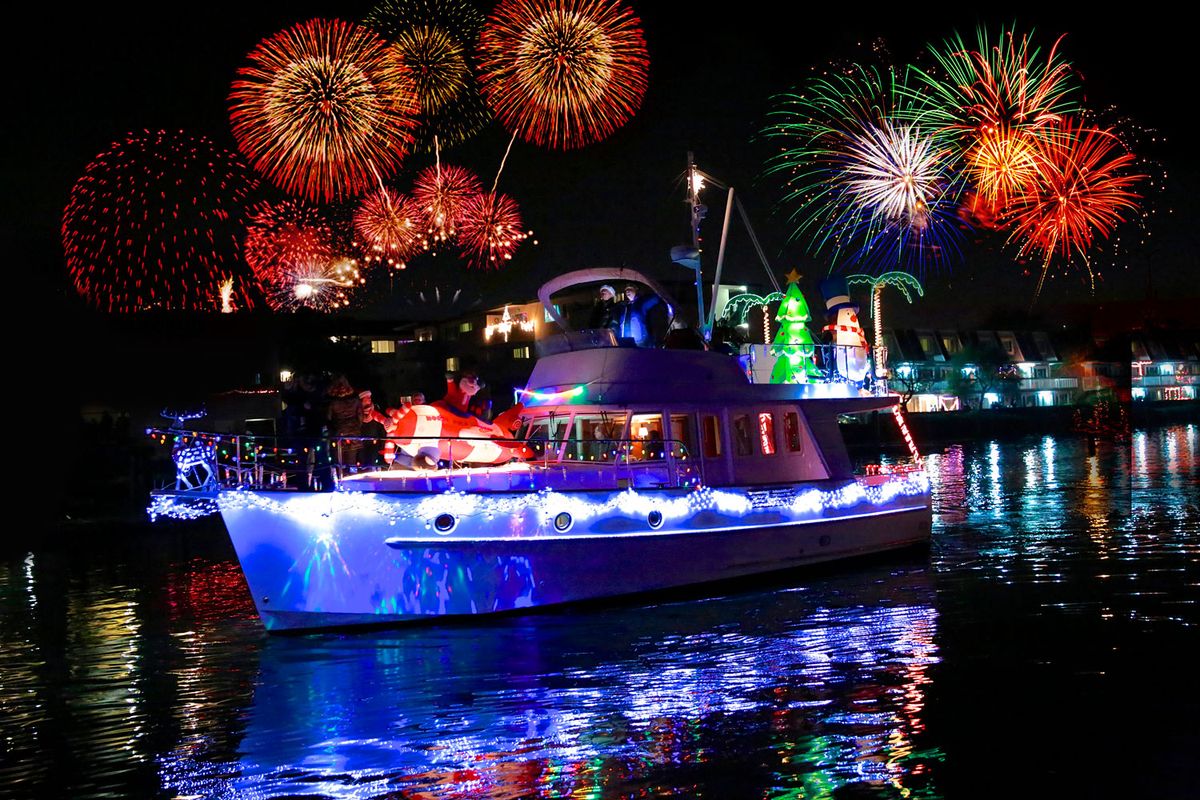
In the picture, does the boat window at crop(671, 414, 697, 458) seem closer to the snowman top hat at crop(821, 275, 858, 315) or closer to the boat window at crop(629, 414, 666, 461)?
the boat window at crop(629, 414, 666, 461)

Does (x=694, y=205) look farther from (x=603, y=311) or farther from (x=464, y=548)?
(x=464, y=548)

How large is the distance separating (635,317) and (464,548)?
5.03m

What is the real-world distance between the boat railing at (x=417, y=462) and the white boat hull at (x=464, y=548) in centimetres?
42

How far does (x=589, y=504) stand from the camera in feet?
45.3

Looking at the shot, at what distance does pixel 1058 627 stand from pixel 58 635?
12.8 metres

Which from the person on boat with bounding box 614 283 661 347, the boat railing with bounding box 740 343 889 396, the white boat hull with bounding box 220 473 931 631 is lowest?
the white boat hull with bounding box 220 473 931 631

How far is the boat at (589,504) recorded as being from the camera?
12914mm

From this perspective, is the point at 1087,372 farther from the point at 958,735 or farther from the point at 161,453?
the point at 958,735

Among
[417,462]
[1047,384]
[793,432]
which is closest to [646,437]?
[793,432]

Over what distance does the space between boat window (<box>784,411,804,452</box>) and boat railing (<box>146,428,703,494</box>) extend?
7.14ft

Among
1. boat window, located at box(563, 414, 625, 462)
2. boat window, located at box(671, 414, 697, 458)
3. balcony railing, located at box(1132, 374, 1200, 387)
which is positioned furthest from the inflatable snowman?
balcony railing, located at box(1132, 374, 1200, 387)

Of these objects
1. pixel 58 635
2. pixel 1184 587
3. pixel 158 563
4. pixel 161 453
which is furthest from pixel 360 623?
pixel 161 453

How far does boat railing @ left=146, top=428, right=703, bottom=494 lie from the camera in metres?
13.3

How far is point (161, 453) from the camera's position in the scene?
32.4 meters
